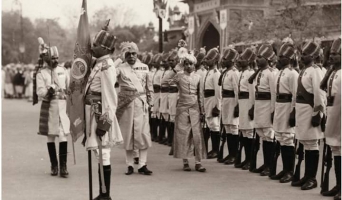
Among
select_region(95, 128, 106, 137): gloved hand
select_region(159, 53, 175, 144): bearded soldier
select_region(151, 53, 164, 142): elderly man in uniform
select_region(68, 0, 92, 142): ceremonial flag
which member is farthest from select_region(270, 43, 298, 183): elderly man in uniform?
select_region(151, 53, 164, 142): elderly man in uniform

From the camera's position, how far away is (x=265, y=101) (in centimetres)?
1002

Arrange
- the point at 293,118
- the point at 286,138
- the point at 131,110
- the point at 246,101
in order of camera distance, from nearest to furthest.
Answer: the point at 293,118, the point at 286,138, the point at 131,110, the point at 246,101

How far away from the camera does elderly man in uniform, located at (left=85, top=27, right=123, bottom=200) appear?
760 centimetres

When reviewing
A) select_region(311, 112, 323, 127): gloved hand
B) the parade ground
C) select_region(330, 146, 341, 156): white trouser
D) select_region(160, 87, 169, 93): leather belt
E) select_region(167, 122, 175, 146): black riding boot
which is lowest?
the parade ground

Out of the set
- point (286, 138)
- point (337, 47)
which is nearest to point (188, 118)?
point (286, 138)

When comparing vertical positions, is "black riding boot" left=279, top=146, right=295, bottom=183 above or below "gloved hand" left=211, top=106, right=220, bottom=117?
below

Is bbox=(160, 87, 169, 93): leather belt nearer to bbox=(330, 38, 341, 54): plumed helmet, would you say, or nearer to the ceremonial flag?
the ceremonial flag

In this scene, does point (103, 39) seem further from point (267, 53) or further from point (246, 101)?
point (246, 101)

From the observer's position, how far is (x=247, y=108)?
10852 millimetres

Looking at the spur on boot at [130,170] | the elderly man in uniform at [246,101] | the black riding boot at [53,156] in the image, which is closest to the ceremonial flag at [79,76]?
the black riding boot at [53,156]

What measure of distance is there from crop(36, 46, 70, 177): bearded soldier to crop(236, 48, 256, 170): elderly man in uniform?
10.3ft

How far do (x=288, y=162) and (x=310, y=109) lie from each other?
1.23 meters

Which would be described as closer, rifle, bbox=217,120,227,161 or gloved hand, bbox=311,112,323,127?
gloved hand, bbox=311,112,323,127

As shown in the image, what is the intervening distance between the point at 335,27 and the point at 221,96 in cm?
1416
